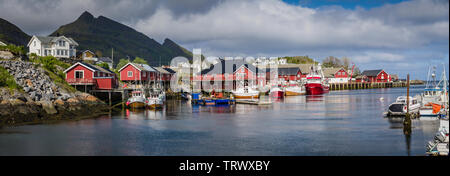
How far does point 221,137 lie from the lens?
25.9 m

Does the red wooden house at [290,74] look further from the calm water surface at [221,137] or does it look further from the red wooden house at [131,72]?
the calm water surface at [221,137]

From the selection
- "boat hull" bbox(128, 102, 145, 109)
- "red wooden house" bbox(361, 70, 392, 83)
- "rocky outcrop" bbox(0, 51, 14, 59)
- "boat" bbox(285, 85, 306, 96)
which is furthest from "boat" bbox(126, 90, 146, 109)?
"red wooden house" bbox(361, 70, 392, 83)

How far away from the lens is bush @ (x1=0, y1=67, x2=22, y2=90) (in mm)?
36688

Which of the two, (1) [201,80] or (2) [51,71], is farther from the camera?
(1) [201,80]

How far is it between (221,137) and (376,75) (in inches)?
4331

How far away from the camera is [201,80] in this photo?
81000 mm

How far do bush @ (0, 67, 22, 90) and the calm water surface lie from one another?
9.23m

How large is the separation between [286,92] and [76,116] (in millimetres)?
51208

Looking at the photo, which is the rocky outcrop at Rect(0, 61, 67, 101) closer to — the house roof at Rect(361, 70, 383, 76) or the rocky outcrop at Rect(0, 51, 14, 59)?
the rocky outcrop at Rect(0, 51, 14, 59)

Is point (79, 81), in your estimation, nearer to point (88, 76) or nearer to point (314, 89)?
point (88, 76)

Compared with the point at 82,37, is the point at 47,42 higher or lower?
lower

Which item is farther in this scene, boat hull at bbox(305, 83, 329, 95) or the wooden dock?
the wooden dock
